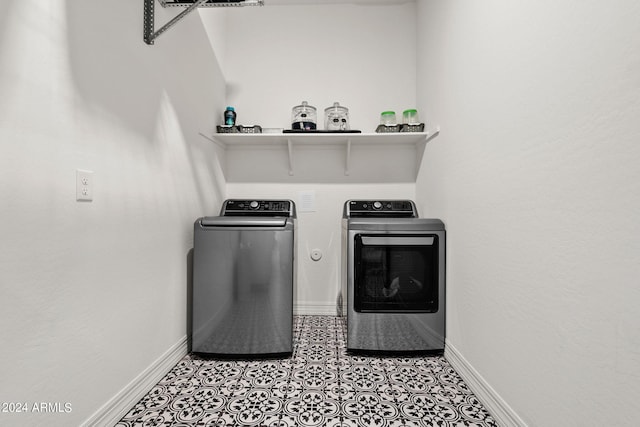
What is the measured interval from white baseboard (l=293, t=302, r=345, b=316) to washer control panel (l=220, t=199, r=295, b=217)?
0.86 meters

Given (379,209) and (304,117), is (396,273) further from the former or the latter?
(304,117)

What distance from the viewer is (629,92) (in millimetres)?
715

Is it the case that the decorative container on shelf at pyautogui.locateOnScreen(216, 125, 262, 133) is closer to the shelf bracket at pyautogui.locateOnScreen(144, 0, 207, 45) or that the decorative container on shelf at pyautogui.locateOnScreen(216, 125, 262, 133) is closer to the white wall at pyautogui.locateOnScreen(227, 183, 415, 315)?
the white wall at pyautogui.locateOnScreen(227, 183, 415, 315)

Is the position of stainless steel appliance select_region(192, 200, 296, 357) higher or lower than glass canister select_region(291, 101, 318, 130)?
lower

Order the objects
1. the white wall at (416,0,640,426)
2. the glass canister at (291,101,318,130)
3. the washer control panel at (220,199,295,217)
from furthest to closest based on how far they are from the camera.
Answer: the glass canister at (291,101,318,130), the washer control panel at (220,199,295,217), the white wall at (416,0,640,426)

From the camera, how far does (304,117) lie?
90.1 inches

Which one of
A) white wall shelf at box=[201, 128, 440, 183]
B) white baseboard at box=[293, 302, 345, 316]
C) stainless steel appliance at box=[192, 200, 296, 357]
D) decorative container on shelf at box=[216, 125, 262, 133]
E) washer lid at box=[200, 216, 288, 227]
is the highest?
decorative container on shelf at box=[216, 125, 262, 133]

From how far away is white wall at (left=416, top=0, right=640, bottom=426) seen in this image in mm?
730

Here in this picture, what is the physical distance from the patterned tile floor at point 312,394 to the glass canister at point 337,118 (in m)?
1.60

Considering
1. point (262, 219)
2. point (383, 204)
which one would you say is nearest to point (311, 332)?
point (262, 219)

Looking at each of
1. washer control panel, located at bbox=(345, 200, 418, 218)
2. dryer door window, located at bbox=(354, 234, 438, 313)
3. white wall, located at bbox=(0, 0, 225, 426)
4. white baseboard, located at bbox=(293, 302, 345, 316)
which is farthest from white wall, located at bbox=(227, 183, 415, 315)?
white wall, located at bbox=(0, 0, 225, 426)

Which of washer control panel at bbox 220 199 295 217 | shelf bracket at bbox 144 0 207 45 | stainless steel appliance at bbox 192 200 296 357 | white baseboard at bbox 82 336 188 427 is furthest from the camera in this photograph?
washer control panel at bbox 220 199 295 217

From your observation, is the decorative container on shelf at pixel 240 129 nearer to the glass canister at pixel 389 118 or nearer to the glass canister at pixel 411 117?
the glass canister at pixel 389 118

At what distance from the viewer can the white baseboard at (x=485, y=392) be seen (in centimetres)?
114
